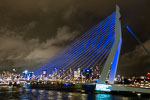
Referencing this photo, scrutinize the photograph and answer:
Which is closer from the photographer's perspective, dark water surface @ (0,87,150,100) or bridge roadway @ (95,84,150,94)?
dark water surface @ (0,87,150,100)

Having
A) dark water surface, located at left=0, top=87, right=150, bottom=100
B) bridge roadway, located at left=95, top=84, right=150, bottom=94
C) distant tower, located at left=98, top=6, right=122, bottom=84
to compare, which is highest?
distant tower, located at left=98, top=6, right=122, bottom=84

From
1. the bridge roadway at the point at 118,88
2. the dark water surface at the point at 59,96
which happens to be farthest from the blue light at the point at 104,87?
the dark water surface at the point at 59,96

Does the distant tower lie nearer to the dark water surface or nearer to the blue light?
the blue light

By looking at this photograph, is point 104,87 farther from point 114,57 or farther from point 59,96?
point 59,96

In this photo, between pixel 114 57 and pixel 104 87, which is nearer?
pixel 114 57

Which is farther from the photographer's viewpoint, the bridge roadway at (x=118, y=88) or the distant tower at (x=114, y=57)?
the bridge roadway at (x=118, y=88)

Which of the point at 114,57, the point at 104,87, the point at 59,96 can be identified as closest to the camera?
the point at 114,57

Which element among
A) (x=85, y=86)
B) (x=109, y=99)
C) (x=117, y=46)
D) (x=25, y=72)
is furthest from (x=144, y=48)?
(x=25, y=72)

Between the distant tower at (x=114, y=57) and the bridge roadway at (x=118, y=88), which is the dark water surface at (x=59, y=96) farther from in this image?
the distant tower at (x=114, y=57)

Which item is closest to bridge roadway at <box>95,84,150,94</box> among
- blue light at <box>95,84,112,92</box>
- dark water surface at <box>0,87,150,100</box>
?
blue light at <box>95,84,112,92</box>

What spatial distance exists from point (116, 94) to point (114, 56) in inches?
295

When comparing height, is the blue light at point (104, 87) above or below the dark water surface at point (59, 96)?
above

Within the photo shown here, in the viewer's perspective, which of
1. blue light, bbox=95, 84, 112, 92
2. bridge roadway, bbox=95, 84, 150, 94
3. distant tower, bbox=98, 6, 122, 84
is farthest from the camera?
blue light, bbox=95, 84, 112, 92

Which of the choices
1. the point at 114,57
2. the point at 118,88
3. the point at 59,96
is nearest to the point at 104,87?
the point at 118,88
